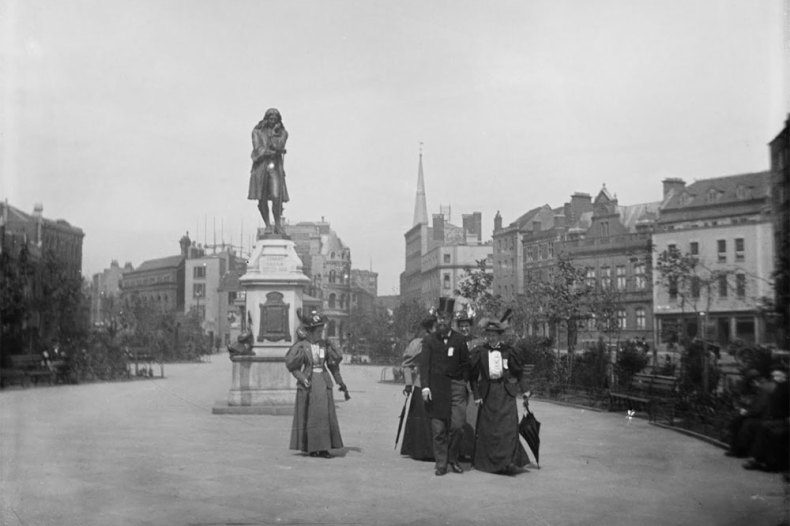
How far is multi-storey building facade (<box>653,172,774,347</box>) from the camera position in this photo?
33.4ft

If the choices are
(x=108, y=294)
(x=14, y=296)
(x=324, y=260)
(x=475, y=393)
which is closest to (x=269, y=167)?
(x=324, y=260)

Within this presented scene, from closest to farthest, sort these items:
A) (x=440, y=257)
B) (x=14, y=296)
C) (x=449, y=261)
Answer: (x=14, y=296)
(x=440, y=257)
(x=449, y=261)

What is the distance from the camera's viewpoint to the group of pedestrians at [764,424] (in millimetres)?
8312

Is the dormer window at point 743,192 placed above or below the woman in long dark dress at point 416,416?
above

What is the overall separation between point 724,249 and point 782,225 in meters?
2.06

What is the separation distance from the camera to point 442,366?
31.4 ft

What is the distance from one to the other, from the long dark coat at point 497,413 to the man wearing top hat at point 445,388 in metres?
0.20

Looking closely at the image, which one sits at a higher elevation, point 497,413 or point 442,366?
point 442,366

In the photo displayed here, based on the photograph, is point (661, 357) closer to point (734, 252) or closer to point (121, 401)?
point (734, 252)

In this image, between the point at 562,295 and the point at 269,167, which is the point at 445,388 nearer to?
the point at 269,167

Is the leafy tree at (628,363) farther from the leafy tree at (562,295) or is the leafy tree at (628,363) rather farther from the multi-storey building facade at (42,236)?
the multi-storey building facade at (42,236)

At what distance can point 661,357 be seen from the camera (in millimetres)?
17422

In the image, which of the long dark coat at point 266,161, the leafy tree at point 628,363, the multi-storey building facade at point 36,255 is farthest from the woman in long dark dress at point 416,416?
the long dark coat at point 266,161

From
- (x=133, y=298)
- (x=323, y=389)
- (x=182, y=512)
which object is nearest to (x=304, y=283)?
(x=323, y=389)
